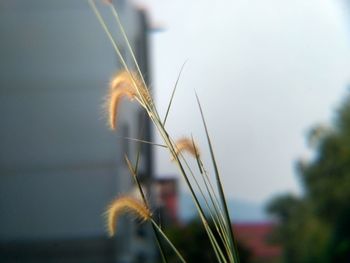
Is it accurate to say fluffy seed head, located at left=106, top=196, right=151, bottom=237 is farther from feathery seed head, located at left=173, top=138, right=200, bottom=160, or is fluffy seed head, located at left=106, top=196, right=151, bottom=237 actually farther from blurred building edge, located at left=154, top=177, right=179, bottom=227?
blurred building edge, located at left=154, top=177, right=179, bottom=227

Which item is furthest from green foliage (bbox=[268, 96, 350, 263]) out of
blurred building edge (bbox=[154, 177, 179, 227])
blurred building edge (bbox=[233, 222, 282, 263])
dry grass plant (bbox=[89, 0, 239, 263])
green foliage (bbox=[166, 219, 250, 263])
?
dry grass plant (bbox=[89, 0, 239, 263])

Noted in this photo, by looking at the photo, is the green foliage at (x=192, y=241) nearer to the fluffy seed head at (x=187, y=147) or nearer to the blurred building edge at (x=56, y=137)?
the blurred building edge at (x=56, y=137)

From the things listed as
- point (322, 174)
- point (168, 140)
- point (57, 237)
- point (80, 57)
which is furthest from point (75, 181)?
point (168, 140)

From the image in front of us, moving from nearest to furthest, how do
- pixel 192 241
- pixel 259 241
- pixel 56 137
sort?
pixel 192 241 < pixel 259 241 < pixel 56 137

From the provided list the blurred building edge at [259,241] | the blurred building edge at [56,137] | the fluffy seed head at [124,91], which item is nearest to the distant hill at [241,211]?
the blurred building edge at [259,241]

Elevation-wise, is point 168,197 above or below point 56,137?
below

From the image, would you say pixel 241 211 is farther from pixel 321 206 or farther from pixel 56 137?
pixel 56 137

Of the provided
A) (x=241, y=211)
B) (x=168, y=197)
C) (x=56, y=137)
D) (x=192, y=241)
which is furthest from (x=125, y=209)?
(x=56, y=137)

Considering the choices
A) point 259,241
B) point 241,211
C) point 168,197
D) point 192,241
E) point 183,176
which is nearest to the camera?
point 183,176

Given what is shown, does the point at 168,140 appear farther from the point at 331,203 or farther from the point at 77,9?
the point at 77,9
